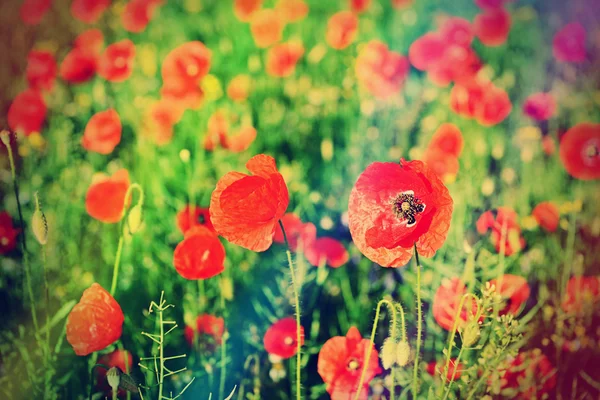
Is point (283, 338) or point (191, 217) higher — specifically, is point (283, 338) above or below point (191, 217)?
below

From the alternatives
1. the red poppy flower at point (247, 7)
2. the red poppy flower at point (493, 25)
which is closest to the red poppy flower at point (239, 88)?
the red poppy flower at point (247, 7)

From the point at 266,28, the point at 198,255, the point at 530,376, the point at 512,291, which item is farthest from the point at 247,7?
the point at 530,376

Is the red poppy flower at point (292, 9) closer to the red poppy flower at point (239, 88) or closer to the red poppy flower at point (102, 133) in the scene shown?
the red poppy flower at point (239, 88)

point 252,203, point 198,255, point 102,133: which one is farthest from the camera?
point 102,133

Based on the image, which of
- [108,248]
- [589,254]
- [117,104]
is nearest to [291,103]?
[117,104]

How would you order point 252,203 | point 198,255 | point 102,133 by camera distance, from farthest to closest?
point 102,133, point 198,255, point 252,203

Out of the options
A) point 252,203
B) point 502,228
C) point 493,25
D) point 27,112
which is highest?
point 493,25

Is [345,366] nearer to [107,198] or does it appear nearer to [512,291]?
[512,291]

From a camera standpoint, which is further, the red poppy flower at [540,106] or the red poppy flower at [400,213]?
the red poppy flower at [540,106]
